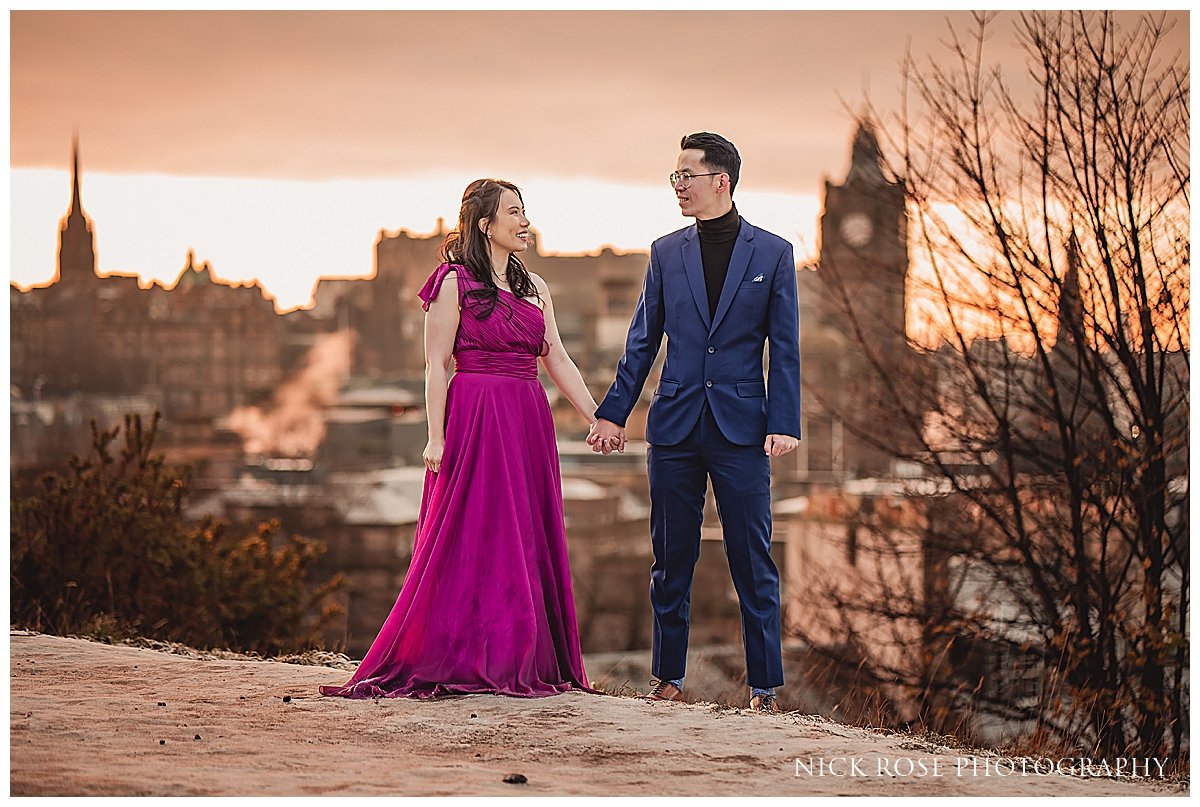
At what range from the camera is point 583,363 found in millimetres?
62031

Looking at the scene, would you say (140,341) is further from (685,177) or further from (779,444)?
(779,444)

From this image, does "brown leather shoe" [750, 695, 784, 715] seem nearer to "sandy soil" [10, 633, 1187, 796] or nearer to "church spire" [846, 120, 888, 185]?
"sandy soil" [10, 633, 1187, 796]

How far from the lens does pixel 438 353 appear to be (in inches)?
198

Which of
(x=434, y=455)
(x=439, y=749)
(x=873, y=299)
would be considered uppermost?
(x=873, y=299)

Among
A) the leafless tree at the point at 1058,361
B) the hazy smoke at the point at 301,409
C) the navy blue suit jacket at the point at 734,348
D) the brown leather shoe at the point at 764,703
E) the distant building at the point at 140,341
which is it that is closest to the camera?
the navy blue suit jacket at the point at 734,348

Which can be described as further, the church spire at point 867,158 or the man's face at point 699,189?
the church spire at point 867,158

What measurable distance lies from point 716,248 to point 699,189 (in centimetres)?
21

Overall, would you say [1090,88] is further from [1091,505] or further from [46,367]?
[46,367]

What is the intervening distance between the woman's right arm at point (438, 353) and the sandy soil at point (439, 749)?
0.90 meters

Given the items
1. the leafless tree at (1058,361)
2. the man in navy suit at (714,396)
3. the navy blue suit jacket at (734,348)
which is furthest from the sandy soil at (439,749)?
the leafless tree at (1058,361)

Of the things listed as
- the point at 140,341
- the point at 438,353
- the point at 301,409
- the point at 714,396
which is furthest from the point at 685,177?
the point at 140,341

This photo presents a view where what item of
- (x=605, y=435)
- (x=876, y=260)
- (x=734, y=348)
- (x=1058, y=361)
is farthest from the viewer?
(x=876, y=260)

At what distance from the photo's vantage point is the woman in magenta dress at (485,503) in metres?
4.95

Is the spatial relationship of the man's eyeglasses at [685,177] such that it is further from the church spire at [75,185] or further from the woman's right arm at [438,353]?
the church spire at [75,185]
